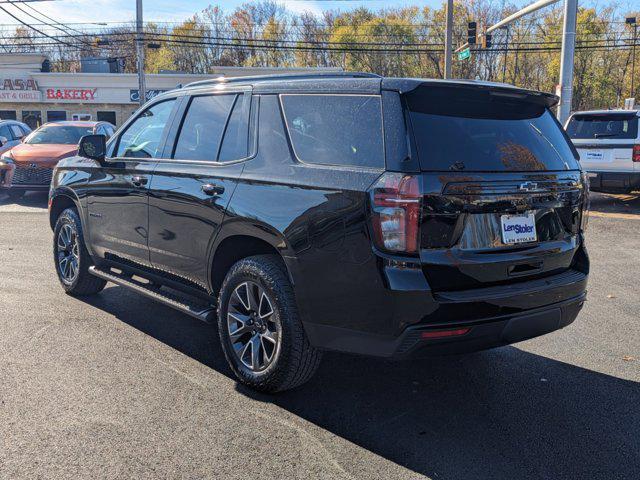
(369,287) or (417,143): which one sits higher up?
(417,143)

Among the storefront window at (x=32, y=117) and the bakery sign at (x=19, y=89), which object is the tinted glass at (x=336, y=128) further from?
the storefront window at (x=32, y=117)

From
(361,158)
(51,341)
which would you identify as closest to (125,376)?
(51,341)

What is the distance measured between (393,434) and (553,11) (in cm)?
6106

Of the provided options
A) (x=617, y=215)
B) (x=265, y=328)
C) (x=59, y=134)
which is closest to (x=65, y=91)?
(x=59, y=134)

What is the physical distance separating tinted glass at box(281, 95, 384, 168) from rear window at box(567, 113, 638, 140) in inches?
409

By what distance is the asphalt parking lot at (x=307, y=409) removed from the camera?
3004mm

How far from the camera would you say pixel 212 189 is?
→ 401 cm

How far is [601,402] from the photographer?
146 inches

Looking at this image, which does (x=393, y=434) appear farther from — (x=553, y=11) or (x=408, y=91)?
(x=553, y=11)

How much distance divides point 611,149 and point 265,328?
1060cm

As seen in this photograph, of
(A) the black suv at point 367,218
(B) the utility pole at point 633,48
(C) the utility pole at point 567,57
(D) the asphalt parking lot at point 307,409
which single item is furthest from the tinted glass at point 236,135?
Answer: (B) the utility pole at point 633,48

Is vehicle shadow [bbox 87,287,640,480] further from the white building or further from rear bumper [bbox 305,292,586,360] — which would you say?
the white building

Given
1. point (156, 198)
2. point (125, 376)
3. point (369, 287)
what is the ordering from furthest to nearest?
point (156, 198)
point (125, 376)
point (369, 287)

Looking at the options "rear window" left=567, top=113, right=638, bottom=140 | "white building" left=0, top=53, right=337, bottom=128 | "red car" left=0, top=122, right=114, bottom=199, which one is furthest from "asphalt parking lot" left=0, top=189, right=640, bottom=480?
"white building" left=0, top=53, right=337, bottom=128
